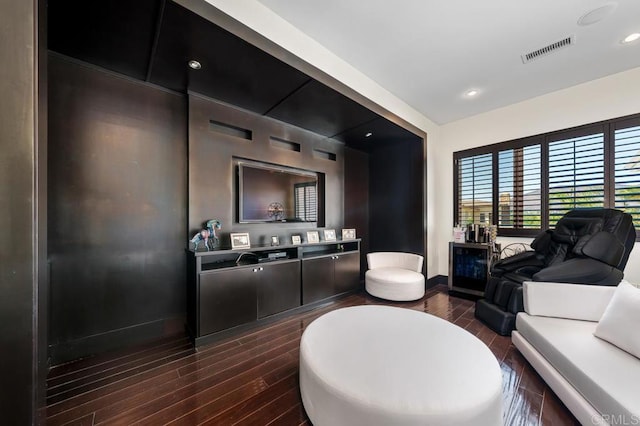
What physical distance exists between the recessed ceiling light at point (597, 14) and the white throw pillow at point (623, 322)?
2213 millimetres

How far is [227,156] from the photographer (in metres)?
2.70

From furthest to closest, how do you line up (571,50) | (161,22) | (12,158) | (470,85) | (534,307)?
(470,85) → (571,50) → (534,307) → (161,22) → (12,158)

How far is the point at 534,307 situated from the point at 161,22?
3623 millimetres

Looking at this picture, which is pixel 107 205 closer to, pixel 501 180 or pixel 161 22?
pixel 161 22

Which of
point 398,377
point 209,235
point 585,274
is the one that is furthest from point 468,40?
point 209,235

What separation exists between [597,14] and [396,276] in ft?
10.3

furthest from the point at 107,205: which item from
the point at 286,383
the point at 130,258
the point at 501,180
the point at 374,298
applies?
the point at 501,180

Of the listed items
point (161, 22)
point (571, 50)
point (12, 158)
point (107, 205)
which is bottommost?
point (107, 205)

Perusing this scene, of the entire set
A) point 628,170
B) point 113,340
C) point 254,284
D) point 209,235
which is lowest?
point 113,340

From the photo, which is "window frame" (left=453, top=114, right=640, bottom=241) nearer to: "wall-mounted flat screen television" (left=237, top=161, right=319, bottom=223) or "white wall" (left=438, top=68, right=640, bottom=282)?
"white wall" (left=438, top=68, right=640, bottom=282)

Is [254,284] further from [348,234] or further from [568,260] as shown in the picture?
[568,260]

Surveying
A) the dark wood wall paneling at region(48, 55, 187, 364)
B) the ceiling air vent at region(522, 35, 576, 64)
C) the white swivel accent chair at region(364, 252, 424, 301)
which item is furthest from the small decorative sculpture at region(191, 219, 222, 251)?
the ceiling air vent at region(522, 35, 576, 64)

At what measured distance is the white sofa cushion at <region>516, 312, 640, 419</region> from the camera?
108cm

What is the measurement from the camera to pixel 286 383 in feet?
5.51
